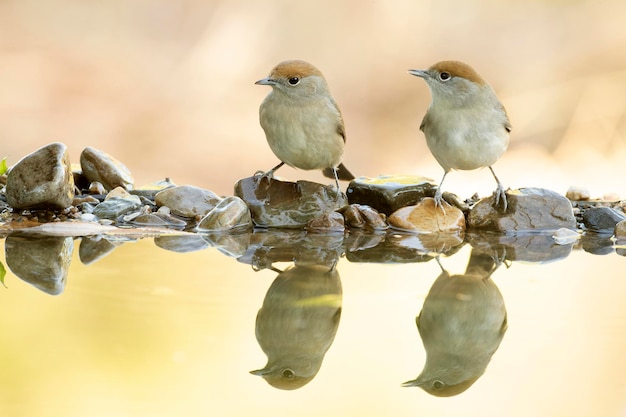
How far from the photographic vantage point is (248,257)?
11.4ft

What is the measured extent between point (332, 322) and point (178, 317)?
0.48 m

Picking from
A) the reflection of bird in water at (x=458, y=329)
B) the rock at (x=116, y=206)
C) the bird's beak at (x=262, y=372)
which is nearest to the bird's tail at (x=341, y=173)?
the rock at (x=116, y=206)

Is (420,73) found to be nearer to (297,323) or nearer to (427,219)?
(427,219)

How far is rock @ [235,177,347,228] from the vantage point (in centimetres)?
427

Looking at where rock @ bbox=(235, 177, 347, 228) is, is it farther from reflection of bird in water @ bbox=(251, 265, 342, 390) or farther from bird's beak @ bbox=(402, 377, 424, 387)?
bird's beak @ bbox=(402, 377, 424, 387)

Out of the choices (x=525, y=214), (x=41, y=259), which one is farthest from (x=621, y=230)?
(x=41, y=259)

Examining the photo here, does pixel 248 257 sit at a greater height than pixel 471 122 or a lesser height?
lesser

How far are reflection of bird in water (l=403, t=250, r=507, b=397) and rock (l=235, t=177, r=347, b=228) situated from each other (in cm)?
122

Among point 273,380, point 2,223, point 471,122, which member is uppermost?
point 471,122

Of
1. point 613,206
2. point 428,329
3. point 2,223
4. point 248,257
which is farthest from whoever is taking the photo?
point 613,206

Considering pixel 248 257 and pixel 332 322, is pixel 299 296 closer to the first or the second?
pixel 332 322

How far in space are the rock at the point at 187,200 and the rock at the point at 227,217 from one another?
24 cm

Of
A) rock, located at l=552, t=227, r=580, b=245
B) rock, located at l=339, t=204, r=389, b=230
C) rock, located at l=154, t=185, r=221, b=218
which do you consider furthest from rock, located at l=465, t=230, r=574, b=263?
rock, located at l=154, t=185, r=221, b=218

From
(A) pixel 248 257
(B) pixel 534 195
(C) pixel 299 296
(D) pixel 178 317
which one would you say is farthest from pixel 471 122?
(D) pixel 178 317
